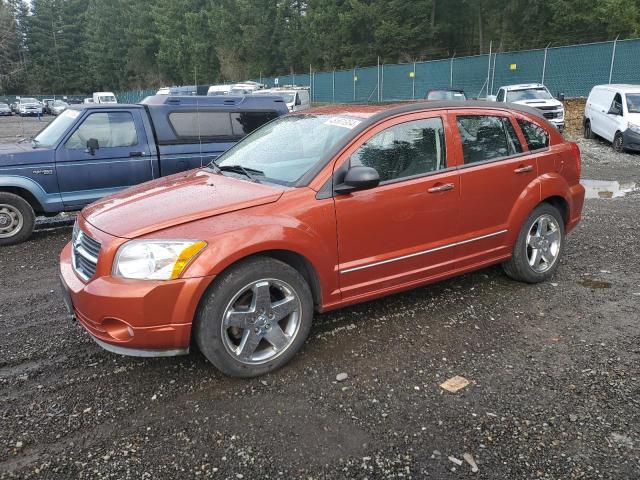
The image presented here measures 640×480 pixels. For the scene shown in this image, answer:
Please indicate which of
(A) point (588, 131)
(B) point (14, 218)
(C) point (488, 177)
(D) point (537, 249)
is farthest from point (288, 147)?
(A) point (588, 131)

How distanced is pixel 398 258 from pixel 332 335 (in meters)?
0.79

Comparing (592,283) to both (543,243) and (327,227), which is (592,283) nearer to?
(543,243)

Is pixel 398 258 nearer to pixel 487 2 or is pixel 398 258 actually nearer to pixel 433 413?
pixel 433 413

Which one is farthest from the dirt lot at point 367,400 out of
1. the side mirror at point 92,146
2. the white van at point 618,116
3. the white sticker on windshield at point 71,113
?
the white van at point 618,116

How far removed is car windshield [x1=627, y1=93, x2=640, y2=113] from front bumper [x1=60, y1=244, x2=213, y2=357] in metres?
15.0

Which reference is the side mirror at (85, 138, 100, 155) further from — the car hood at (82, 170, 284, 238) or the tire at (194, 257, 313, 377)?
the tire at (194, 257, 313, 377)

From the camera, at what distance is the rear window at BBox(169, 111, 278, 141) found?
25.7 ft

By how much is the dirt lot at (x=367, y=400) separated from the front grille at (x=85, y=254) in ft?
2.32

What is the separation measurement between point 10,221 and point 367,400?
19.7ft

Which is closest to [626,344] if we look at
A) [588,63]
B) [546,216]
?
[546,216]

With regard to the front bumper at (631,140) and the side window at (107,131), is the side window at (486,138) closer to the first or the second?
the side window at (107,131)

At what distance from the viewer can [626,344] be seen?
3.83m

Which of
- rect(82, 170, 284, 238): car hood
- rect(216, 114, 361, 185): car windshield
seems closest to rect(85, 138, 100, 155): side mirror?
rect(216, 114, 361, 185): car windshield

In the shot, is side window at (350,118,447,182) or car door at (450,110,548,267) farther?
car door at (450,110,548,267)
